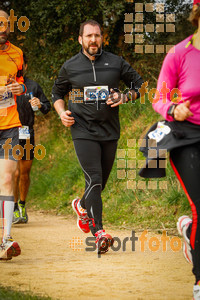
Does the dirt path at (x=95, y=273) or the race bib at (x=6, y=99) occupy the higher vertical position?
the race bib at (x=6, y=99)

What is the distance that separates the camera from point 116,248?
6797 millimetres

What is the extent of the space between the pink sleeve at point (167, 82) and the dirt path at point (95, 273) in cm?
140

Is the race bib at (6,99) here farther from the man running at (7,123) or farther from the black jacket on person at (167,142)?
the black jacket on person at (167,142)

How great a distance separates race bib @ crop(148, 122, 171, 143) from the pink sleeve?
0.22ft

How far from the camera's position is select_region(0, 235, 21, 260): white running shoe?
19.4ft

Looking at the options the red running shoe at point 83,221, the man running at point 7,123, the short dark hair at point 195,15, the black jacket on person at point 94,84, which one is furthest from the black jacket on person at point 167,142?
the red running shoe at point 83,221

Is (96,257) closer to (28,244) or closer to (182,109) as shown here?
(28,244)

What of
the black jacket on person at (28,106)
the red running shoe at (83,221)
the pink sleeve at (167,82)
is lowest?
the red running shoe at (83,221)

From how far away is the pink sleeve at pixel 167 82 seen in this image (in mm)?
4254

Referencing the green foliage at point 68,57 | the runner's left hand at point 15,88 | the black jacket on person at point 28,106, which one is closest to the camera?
the runner's left hand at point 15,88

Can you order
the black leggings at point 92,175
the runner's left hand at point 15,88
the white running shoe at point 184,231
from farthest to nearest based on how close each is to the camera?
the black leggings at point 92,175 < the runner's left hand at point 15,88 < the white running shoe at point 184,231

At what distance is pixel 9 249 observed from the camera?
590 centimetres

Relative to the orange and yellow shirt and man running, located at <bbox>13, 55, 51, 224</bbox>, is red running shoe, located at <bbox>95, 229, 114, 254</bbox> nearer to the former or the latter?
the orange and yellow shirt

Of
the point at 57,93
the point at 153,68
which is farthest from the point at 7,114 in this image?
the point at 153,68
